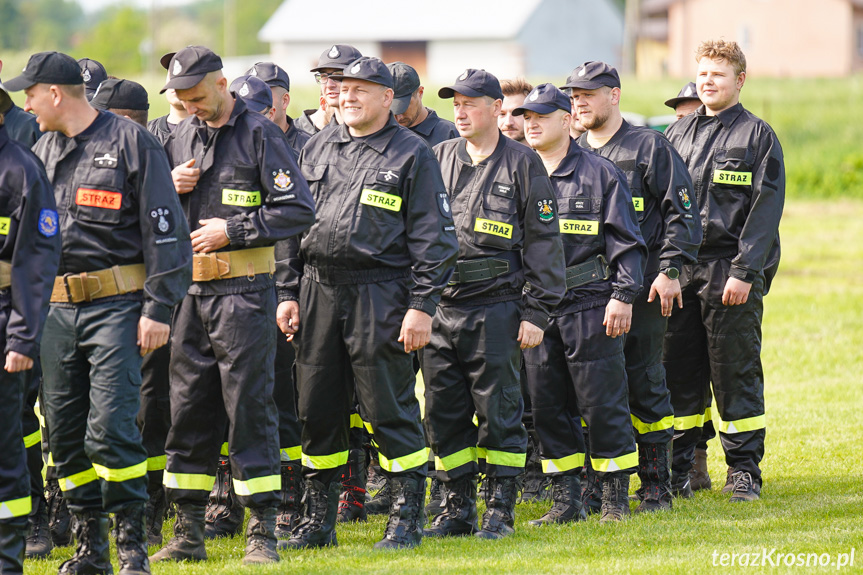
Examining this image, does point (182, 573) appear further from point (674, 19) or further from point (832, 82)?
point (674, 19)

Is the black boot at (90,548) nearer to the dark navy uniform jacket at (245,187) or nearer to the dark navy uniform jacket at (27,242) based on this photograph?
the dark navy uniform jacket at (27,242)

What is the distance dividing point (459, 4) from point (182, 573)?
57690 millimetres

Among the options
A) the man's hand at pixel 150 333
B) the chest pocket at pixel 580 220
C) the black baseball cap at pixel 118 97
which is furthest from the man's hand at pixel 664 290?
the black baseball cap at pixel 118 97

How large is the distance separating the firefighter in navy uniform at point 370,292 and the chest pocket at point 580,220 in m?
1.15

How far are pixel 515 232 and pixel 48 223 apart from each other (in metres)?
2.65

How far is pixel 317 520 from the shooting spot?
6.31 metres

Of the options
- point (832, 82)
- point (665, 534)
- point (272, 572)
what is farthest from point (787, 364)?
point (832, 82)

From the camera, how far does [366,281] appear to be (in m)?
6.12

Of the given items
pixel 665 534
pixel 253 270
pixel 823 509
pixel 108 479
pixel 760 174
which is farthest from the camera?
pixel 760 174

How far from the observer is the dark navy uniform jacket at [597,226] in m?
6.99

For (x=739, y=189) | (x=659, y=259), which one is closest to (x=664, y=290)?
(x=659, y=259)

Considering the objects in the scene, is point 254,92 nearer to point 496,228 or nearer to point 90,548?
point 496,228

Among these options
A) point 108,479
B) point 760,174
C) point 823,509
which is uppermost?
point 760,174

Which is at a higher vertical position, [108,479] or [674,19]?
[674,19]
